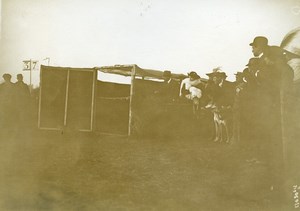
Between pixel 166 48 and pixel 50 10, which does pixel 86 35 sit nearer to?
pixel 50 10

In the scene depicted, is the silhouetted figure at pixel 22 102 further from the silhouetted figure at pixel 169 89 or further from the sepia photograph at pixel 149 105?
the silhouetted figure at pixel 169 89

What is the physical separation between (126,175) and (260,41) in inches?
53.5

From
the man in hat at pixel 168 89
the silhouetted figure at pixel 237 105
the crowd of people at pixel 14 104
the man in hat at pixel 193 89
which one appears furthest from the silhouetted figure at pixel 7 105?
the silhouetted figure at pixel 237 105

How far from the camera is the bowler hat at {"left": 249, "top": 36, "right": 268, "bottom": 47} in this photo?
7.59 feet

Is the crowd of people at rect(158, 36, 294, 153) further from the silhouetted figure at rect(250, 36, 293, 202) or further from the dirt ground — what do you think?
the dirt ground

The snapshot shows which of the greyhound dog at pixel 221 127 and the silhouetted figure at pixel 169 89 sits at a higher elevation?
the silhouetted figure at pixel 169 89

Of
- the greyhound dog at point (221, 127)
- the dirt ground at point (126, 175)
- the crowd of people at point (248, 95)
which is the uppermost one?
the crowd of people at point (248, 95)

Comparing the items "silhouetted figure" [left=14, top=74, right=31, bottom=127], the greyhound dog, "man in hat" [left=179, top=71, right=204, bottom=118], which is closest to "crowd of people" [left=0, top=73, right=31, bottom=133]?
"silhouetted figure" [left=14, top=74, right=31, bottom=127]

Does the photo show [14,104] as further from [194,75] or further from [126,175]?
[194,75]

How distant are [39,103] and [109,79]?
534mm

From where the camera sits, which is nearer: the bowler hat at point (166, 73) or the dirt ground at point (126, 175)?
the dirt ground at point (126, 175)

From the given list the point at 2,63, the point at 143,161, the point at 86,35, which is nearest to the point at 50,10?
the point at 86,35

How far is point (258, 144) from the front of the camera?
7.45 feet

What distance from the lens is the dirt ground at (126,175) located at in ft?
7.37
